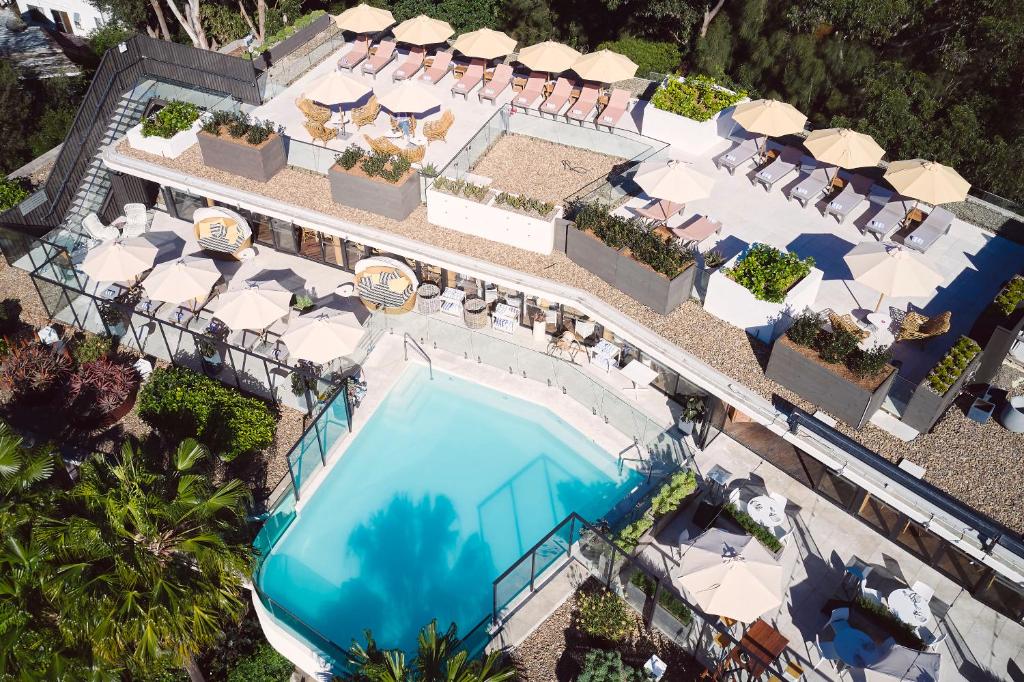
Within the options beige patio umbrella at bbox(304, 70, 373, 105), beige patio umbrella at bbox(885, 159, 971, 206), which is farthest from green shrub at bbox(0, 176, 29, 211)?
beige patio umbrella at bbox(885, 159, 971, 206)

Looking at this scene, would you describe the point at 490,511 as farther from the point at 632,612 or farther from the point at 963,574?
the point at 963,574

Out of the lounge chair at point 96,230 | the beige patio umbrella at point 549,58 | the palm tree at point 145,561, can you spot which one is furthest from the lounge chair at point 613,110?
the palm tree at point 145,561

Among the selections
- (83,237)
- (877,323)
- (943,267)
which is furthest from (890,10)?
(83,237)

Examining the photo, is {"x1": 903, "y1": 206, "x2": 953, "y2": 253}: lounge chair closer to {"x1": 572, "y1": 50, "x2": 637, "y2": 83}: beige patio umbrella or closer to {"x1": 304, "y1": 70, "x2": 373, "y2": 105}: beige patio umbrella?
{"x1": 572, "y1": 50, "x2": 637, "y2": 83}: beige patio umbrella

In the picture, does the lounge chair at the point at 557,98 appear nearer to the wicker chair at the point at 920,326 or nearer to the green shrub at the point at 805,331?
the green shrub at the point at 805,331

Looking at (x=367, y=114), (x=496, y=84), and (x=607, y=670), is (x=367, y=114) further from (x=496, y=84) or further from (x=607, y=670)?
(x=607, y=670)

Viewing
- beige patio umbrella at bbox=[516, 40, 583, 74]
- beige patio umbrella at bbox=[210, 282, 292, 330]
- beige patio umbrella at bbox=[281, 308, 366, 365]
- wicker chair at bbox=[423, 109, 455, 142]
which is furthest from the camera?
beige patio umbrella at bbox=[516, 40, 583, 74]

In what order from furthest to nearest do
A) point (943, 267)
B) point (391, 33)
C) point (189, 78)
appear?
point (391, 33)
point (189, 78)
point (943, 267)
